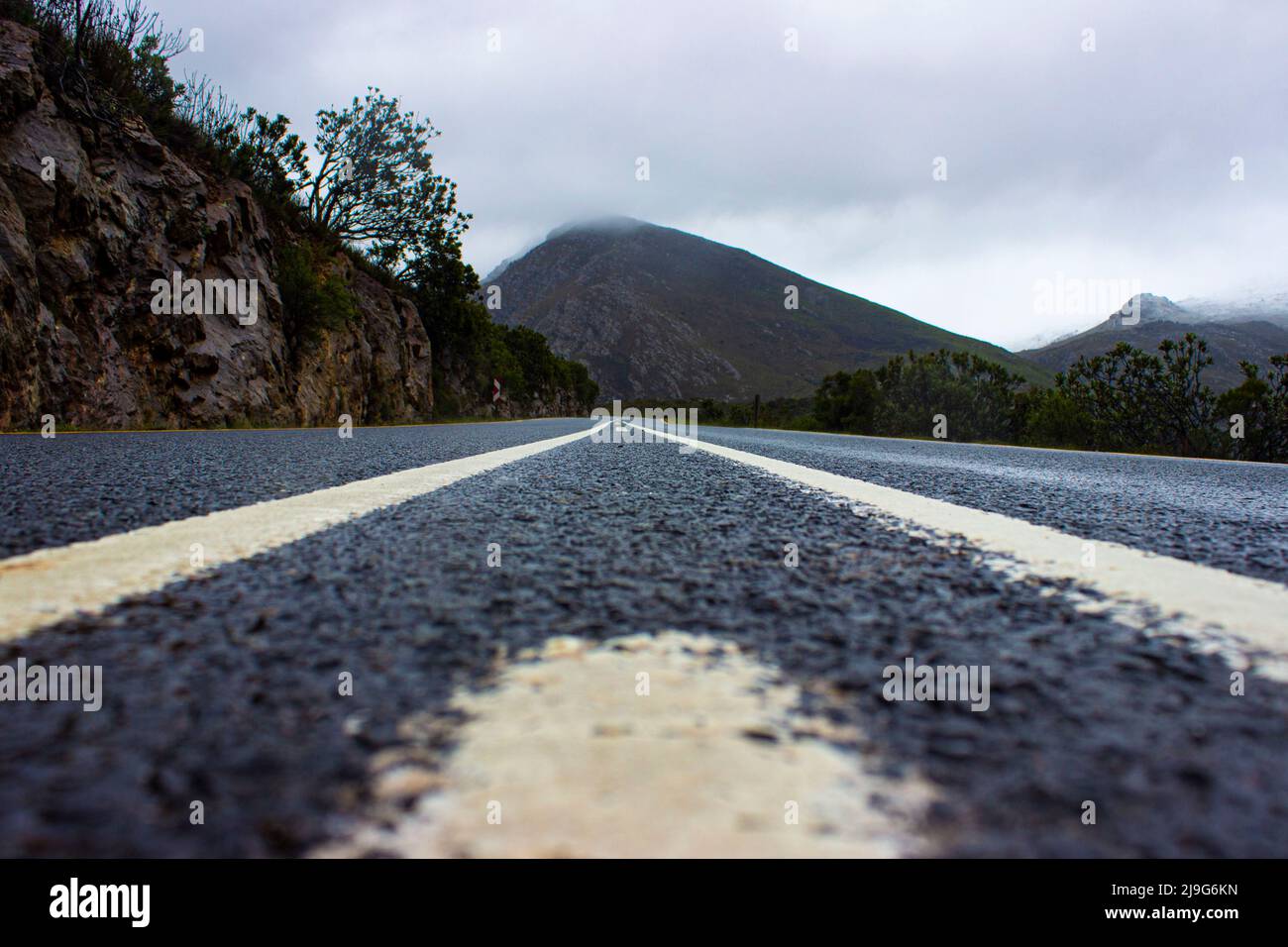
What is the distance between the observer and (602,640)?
967 mm

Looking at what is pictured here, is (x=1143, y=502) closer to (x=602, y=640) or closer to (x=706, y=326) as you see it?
(x=602, y=640)

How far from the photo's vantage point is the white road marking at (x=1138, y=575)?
3.65 feet

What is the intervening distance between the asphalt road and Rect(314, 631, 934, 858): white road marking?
0.01 m

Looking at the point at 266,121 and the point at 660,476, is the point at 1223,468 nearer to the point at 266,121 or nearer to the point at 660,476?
the point at 660,476

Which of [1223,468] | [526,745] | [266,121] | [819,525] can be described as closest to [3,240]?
[266,121]

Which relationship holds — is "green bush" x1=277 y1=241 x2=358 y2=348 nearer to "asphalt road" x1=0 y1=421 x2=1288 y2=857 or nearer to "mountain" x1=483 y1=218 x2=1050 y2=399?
"asphalt road" x1=0 y1=421 x2=1288 y2=857

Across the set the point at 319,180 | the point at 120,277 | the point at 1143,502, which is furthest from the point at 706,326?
the point at 1143,502

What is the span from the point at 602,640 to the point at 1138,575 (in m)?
1.13

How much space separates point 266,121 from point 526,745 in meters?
23.3

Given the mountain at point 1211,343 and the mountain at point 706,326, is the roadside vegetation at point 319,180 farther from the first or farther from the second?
the mountain at point 1211,343

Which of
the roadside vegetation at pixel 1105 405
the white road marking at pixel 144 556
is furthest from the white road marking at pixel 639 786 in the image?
the roadside vegetation at pixel 1105 405

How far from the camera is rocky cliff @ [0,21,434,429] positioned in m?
10.7

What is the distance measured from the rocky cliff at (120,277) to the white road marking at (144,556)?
10.3 meters

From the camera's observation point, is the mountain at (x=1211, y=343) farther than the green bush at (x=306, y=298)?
Yes
